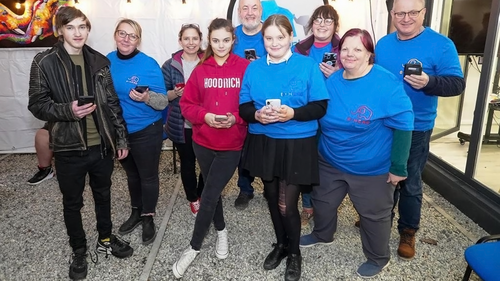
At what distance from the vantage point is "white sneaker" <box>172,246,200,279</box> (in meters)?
2.55

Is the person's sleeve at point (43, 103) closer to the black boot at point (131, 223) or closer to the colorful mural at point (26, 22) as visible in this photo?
the black boot at point (131, 223)

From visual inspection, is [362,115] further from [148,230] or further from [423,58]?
[148,230]

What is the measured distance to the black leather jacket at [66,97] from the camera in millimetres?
2182

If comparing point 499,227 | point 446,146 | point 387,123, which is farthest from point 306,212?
point 446,146

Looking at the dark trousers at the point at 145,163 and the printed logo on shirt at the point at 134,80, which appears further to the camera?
the dark trousers at the point at 145,163

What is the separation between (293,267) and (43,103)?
1937 millimetres

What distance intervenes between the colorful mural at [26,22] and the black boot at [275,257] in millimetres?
4306

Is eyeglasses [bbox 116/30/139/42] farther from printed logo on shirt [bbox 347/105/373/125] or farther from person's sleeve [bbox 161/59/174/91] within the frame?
printed logo on shirt [bbox 347/105/373/125]

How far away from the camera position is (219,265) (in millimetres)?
2721

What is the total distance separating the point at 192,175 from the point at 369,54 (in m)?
1.81

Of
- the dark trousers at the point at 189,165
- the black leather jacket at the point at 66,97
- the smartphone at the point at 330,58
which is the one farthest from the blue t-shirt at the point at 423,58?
the black leather jacket at the point at 66,97

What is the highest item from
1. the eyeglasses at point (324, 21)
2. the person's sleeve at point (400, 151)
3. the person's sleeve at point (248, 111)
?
the eyeglasses at point (324, 21)

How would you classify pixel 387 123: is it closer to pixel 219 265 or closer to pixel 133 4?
pixel 219 265

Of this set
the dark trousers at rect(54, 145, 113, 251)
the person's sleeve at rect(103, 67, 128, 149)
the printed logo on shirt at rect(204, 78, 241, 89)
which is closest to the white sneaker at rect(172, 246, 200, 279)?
the dark trousers at rect(54, 145, 113, 251)
